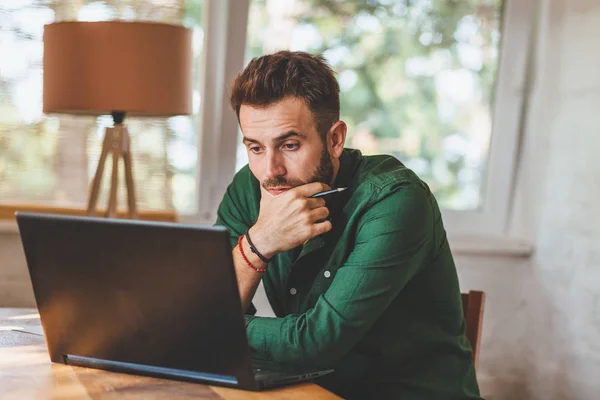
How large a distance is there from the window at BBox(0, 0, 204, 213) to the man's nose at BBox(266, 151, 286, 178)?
4.24 ft

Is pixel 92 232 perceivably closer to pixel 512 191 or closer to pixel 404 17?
pixel 404 17

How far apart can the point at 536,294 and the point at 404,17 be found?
120 centimetres

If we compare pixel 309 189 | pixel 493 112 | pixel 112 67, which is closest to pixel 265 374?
pixel 309 189

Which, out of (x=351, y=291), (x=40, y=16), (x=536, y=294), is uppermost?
(x=40, y=16)

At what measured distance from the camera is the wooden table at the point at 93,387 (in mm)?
1213

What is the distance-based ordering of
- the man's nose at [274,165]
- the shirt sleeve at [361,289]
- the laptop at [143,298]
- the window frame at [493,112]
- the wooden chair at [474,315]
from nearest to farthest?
the laptop at [143,298] → the shirt sleeve at [361,289] → the man's nose at [274,165] → the wooden chair at [474,315] → the window frame at [493,112]

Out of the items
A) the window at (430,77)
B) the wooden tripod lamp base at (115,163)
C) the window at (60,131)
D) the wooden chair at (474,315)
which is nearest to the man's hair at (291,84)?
the wooden chair at (474,315)

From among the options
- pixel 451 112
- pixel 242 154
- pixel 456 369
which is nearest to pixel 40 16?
pixel 242 154

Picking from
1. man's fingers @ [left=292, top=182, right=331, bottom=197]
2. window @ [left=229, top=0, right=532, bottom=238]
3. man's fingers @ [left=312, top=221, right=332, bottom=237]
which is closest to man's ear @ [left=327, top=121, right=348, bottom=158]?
man's fingers @ [left=292, top=182, right=331, bottom=197]

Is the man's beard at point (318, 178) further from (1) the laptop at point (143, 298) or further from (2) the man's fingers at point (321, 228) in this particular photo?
(1) the laptop at point (143, 298)

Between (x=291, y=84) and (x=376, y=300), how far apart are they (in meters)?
0.49

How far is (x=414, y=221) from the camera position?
1560mm

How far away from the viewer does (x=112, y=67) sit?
92.9 inches

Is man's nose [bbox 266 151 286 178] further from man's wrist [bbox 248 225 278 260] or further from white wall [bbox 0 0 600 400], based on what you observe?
white wall [bbox 0 0 600 400]
